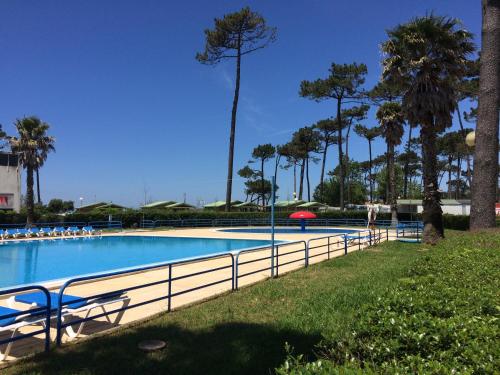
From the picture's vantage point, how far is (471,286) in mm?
4203

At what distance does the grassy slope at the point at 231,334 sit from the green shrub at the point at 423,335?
0.33 meters

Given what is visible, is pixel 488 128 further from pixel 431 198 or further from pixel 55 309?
pixel 55 309

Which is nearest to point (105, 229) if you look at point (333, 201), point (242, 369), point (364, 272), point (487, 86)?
point (364, 272)

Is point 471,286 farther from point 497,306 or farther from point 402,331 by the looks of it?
point 402,331

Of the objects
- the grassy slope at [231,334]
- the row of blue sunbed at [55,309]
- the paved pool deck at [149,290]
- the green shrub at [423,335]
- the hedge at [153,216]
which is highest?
the green shrub at [423,335]

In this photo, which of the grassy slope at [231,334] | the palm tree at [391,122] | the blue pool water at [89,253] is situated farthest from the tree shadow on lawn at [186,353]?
the palm tree at [391,122]

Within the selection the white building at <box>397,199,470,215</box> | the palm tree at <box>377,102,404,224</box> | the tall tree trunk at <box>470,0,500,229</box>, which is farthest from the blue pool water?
the white building at <box>397,199,470,215</box>

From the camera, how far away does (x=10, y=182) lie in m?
39.3

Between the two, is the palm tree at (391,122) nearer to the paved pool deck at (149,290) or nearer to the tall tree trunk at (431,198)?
the tall tree trunk at (431,198)

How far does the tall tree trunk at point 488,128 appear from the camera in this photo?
486 inches

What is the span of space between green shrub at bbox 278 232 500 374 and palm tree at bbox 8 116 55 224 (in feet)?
119

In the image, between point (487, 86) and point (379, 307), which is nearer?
point (379, 307)

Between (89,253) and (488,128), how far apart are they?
18892 mm

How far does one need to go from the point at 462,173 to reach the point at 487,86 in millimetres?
74445
